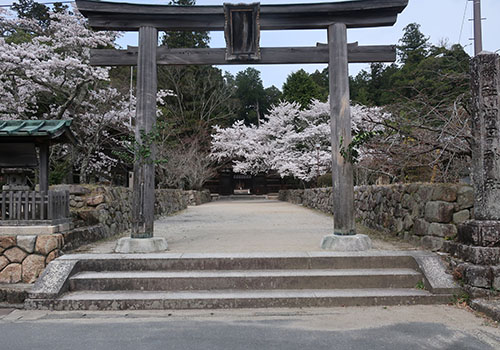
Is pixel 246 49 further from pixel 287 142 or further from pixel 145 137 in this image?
pixel 287 142

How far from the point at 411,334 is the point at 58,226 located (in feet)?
17.4

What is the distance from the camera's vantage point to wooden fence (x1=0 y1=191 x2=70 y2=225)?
5.48m

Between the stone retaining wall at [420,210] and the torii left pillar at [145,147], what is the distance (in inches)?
178

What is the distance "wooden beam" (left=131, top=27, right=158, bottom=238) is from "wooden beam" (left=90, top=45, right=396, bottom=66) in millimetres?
230

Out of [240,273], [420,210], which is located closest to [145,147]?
[240,273]

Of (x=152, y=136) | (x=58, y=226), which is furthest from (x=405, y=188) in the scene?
(x=58, y=226)

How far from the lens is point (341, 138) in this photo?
596 centimetres

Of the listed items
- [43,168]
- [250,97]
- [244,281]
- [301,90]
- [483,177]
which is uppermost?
[250,97]

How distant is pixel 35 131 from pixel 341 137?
5.03 metres

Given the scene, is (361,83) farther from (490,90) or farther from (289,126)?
(490,90)

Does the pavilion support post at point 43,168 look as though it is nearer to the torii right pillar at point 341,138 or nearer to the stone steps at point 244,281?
the stone steps at point 244,281

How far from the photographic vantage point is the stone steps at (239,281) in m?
4.43

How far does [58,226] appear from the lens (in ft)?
18.4

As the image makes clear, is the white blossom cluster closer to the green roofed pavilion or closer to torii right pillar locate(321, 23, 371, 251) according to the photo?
torii right pillar locate(321, 23, 371, 251)
